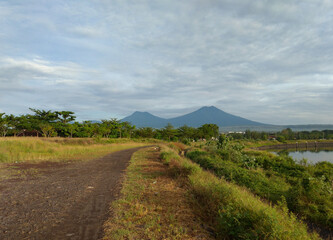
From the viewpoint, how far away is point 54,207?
16.0 ft

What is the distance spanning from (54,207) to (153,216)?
2432 millimetres

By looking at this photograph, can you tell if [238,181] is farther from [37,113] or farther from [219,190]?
[37,113]

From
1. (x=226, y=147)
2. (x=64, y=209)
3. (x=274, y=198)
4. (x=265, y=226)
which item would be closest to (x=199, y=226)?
(x=265, y=226)

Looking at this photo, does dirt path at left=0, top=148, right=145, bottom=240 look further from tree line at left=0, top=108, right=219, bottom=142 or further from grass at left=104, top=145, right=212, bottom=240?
tree line at left=0, top=108, right=219, bottom=142

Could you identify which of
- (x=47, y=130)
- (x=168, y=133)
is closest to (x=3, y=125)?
(x=47, y=130)

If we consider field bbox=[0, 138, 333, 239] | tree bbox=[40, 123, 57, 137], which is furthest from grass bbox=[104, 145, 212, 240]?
tree bbox=[40, 123, 57, 137]

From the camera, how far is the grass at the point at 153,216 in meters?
3.70

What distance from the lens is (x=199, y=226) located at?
419 cm

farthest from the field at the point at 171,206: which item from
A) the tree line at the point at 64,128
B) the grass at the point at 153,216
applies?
the tree line at the point at 64,128

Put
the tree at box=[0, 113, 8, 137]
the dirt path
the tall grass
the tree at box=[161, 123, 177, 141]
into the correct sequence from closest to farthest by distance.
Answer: the tall grass → the dirt path → the tree at box=[0, 113, 8, 137] → the tree at box=[161, 123, 177, 141]

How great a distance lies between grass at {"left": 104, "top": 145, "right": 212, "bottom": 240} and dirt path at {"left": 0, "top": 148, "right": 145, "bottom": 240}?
32 cm

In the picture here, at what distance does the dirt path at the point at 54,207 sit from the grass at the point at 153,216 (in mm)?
319

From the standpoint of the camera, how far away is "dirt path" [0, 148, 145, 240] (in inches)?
144

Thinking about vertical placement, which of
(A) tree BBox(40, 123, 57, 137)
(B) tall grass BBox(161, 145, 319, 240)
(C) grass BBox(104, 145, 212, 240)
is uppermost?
(A) tree BBox(40, 123, 57, 137)
